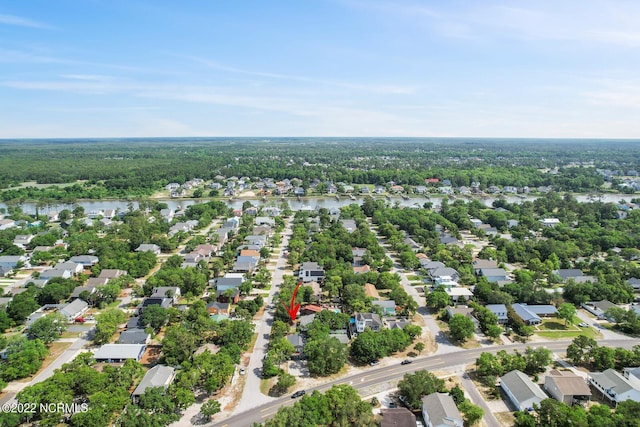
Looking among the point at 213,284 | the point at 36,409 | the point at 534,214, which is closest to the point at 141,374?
the point at 36,409

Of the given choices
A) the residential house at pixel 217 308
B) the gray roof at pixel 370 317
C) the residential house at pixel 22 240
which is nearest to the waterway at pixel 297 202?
the residential house at pixel 22 240

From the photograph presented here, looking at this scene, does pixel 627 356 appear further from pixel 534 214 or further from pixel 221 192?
pixel 221 192

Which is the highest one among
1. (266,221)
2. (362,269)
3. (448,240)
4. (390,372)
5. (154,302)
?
(266,221)

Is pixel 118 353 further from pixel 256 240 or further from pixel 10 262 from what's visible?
pixel 10 262

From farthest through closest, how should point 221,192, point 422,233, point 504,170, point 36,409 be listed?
1. point 504,170
2. point 221,192
3. point 422,233
4. point 36,409

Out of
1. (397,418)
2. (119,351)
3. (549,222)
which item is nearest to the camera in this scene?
(397,418)

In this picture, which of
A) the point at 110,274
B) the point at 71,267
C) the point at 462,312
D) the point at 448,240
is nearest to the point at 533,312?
the point at 462,312
